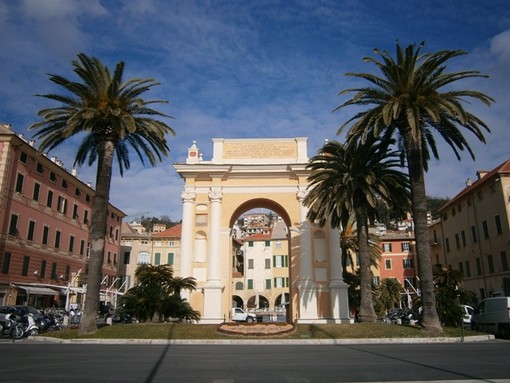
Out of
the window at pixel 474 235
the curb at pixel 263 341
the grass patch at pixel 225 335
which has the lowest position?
the curb at pixel 263 341

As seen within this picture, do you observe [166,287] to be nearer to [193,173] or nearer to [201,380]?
[193,173]

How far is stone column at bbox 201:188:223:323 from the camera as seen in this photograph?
3098 centimetres

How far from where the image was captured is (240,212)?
36.8 m

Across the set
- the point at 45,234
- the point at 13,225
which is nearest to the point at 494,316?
the point at 13,225

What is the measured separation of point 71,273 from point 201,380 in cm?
4250

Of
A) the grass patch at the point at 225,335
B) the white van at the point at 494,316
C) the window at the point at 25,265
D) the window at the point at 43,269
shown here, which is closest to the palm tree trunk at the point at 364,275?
the grass patch at the point at 225,335

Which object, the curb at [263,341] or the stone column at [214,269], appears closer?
the curb at [263,341]

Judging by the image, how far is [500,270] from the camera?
41844 millimetres

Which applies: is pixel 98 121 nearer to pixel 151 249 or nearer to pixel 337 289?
pixel 337 289

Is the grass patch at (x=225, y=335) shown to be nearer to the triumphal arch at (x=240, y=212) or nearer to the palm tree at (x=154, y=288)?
the palm tree at (x=154, y=288)

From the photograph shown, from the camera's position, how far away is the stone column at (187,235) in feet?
108

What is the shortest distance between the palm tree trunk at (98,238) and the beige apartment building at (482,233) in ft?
119

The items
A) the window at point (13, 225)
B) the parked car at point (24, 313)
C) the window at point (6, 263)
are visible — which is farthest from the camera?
the window at point (13, 225)

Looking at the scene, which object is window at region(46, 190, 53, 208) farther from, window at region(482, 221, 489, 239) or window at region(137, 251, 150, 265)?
window at region(482, 221, 489, 239)
